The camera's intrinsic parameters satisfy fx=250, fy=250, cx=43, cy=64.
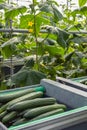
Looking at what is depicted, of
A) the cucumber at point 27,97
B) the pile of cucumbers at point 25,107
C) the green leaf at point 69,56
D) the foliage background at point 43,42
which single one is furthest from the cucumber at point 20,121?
the green leaf at point 69,56

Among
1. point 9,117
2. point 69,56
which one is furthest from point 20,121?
point 69,56

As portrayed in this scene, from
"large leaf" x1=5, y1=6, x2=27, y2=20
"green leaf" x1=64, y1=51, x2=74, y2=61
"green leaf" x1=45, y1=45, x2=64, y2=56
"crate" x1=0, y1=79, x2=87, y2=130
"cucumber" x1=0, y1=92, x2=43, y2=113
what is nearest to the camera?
"crate" x1=0, y1=79, x2=87, y2=130

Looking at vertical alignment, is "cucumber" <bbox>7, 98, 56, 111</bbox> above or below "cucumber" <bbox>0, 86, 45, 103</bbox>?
below

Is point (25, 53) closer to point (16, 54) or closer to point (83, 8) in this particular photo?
point (16, 54)

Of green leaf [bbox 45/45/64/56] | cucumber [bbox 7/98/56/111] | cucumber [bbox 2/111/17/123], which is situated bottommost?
cucumber [bbox 2/111/17/123]

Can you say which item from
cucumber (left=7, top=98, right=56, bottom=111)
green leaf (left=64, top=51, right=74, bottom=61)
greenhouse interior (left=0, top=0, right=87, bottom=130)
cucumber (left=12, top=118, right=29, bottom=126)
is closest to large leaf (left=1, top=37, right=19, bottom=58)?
greenhouse interior (left=0, top=0, right=87, bottom=130)

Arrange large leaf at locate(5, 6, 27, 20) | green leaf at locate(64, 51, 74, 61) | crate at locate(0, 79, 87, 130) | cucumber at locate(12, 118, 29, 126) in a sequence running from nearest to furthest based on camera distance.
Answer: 1. crate at locate(0, 79, 87, 130)
2. cucumber at locate(12, 118, 29, 126)
3. large leaf at locate(5, 6, 27, 20)
4. green leaf at locate(64, 51, 74, 61)

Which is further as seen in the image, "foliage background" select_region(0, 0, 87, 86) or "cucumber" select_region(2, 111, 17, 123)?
"foliage background" select_region(0, 0, 87, 86)

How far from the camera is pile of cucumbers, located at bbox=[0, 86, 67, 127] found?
1.06m

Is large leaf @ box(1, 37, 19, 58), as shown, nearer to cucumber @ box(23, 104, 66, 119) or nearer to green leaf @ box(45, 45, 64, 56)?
green leaf @ box(45, 45, 64, 56)

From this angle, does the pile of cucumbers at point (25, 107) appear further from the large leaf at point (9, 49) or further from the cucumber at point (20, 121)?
the large leaf at point (9, 49)

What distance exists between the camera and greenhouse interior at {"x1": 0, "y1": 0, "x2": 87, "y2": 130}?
1.01 m

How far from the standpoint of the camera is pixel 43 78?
162 cm

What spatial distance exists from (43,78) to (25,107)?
53 cm
